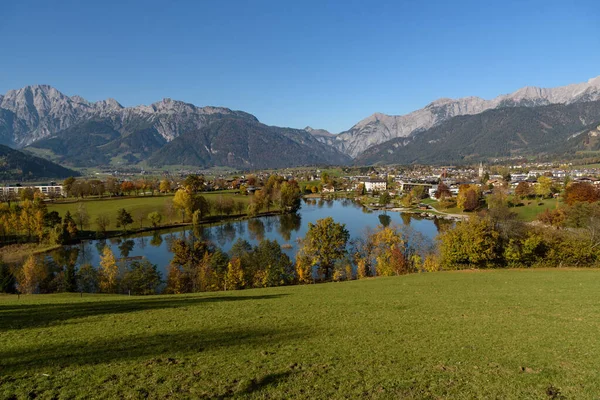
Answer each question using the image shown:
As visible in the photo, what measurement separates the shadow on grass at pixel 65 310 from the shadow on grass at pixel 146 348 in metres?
4.12

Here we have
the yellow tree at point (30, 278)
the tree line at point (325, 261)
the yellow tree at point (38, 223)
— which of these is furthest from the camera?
the yellow tree at point (38, 223)

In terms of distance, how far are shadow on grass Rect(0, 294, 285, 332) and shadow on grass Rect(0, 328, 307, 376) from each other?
4.12m

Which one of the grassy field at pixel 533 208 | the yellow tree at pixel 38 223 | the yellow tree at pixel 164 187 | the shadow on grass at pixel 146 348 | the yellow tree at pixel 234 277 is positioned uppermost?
the yellow tree at pixel 164 187

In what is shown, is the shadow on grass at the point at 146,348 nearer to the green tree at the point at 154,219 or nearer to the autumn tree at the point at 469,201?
the green tree at the point at 154,219

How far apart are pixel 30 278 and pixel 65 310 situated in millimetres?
32450

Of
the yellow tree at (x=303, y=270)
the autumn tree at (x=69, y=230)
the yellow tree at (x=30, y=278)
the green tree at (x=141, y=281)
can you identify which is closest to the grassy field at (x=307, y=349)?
the green tree at (x=141, y=281)

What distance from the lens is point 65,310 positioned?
18094 mm

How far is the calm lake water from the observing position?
69269mm

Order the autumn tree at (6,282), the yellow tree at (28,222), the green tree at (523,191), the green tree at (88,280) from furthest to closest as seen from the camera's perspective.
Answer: the green tree at (523,191) < the yellow tree at (28,222) < the green tree at (88,280) < the autumn tree at (6,282)

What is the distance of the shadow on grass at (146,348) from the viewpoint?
35.0ft

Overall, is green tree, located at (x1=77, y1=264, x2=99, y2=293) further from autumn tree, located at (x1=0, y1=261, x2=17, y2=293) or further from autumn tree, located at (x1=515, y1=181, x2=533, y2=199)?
autumn tree, located at (x1=515, y1=181, x2=533, y2=199)

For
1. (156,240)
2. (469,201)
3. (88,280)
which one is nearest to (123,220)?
(156,240)

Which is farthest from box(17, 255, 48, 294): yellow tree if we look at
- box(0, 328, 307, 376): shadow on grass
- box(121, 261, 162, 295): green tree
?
box(0, 328, 307, 376): shadow on grass

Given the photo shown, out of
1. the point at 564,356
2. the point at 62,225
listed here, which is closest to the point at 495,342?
the point at 564,356
